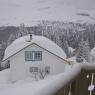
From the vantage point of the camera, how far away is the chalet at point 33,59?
11.5 m

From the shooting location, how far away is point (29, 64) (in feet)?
39.0

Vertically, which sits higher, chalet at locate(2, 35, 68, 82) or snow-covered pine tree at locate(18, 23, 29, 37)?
snow-covered pine tree at locate(18, 23, 29, 37)

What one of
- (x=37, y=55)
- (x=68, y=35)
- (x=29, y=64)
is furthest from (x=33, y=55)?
(x=68, y=35)

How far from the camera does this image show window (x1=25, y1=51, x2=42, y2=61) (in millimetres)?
11734

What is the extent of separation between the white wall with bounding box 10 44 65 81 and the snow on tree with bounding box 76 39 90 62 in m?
3.56

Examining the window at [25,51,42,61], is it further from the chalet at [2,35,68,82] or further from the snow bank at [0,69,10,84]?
the snow bank at [0,69,10,84]

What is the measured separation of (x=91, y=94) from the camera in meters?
1.23

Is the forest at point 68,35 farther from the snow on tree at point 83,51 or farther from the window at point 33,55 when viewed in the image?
the window at point 33,55

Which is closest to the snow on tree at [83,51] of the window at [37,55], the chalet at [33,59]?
the chalet at [33,59]

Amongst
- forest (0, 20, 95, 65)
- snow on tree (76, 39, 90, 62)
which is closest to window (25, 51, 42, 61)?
forest (0, 20, 95, 65)

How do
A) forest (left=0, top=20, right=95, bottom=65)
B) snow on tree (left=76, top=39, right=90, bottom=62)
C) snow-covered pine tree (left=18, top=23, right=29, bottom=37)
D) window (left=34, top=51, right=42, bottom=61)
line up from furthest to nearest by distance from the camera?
1. snow-covered pine tree (left=18, top=23, right=29, bottom=37)
2. snow on tree (left=76, top=39, right=90, bottom=62)
3. forest (left=0, top=20, right=95, bottom=65)
4. window (left=34, top=51, right=42, bottom=61)

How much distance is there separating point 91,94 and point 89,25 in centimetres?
1504

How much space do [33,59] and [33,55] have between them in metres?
0.18

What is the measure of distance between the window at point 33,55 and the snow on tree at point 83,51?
3.72m
